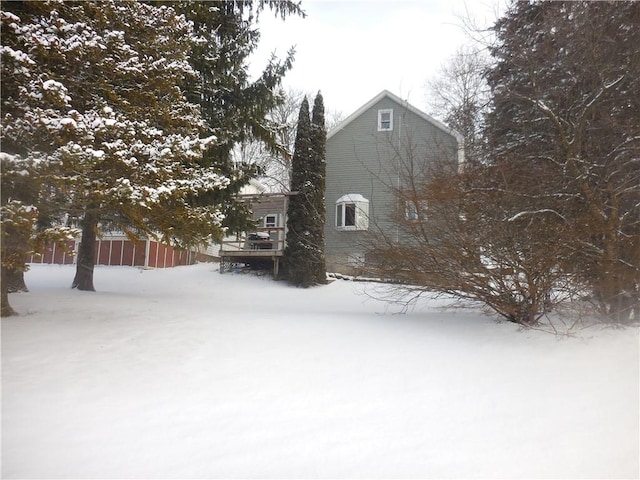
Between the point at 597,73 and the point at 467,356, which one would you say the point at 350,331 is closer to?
the point at 467,356

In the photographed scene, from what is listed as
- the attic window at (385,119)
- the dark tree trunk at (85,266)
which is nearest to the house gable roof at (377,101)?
the attic window at (385,119)

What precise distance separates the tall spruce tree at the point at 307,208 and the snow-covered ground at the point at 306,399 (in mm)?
7664

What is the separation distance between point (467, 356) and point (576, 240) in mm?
2365

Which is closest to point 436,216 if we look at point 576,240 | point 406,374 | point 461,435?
point 576,240

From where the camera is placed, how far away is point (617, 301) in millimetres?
6395

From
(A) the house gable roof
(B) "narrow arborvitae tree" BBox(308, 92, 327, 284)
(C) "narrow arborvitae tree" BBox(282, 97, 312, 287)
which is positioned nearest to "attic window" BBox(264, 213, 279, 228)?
(A) the house gable roof

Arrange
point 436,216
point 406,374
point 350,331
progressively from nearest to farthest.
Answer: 1. point 406,374
2. point 350,331
3. point 436,216

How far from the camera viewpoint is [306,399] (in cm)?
406

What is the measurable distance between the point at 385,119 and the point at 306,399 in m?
16.3

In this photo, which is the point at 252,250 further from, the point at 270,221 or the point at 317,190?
the point at 270,221

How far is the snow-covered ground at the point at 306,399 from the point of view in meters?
3.08

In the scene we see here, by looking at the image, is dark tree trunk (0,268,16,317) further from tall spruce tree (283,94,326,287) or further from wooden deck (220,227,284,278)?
wooden deck (220,227,284,278)

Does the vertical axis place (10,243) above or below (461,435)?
above

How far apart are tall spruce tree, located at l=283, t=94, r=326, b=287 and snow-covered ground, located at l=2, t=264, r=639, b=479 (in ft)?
25.1
